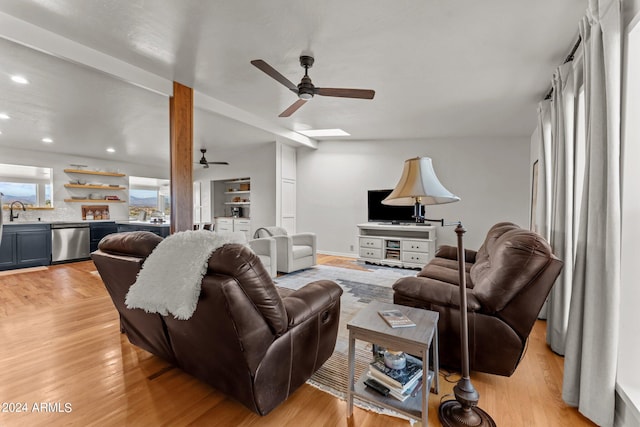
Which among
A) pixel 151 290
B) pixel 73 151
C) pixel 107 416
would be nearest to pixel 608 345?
pixel 151 290

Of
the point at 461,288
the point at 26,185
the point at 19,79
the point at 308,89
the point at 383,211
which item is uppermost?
the point at 19,79

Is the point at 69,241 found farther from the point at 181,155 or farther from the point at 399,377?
the point at 399,377

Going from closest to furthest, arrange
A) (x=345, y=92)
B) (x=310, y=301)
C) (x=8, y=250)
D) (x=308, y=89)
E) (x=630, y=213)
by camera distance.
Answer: (x=630, y=213)
(x=310, y=301)
(x=308, y=89)
(x=345, y=92)
(x=8, y=250)

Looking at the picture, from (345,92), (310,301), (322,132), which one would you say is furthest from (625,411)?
(322,132)

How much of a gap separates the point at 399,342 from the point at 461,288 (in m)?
0.46

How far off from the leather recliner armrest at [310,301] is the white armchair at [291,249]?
104 inches

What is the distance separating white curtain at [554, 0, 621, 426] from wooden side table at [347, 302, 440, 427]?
79 centimetres

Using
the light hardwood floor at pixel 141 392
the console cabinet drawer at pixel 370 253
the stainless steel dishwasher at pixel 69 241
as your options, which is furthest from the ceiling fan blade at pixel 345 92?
the stainless steel dishwasher at pixel 69 241

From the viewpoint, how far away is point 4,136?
5.10 metres

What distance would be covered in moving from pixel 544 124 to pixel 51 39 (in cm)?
494

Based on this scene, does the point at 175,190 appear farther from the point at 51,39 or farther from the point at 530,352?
the point at 530,352

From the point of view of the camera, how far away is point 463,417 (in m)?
1.53

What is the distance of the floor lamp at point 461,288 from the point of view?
4.97 feet

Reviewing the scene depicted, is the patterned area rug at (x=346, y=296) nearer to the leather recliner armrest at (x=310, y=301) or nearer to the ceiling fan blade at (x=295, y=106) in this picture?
the leather recliner armrest at (x=310, y=301)
